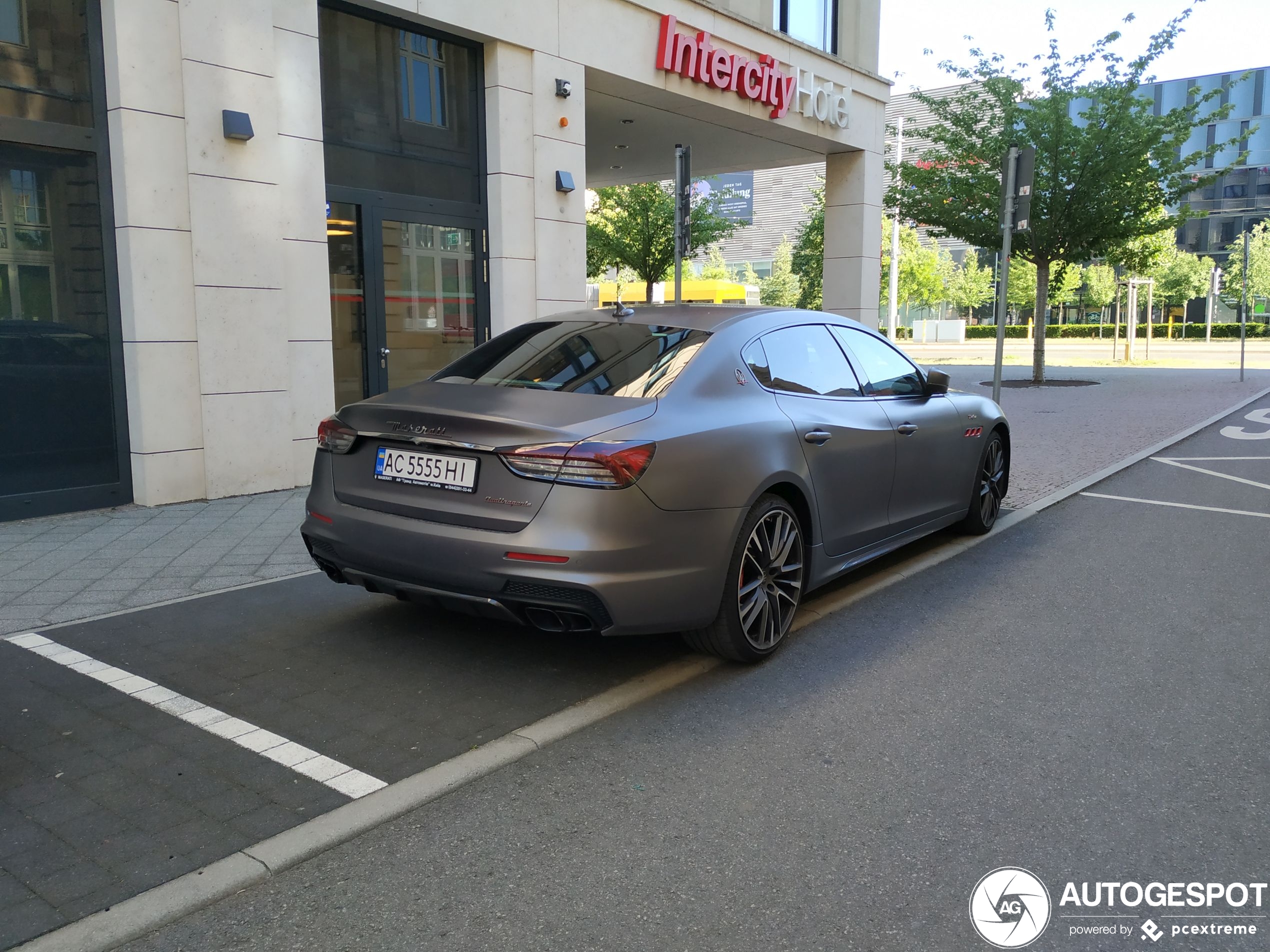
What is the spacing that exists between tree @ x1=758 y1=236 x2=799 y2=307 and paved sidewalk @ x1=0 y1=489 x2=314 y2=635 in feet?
200

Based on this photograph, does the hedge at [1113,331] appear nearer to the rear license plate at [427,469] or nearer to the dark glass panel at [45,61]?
the dark glass panel at [45,61]

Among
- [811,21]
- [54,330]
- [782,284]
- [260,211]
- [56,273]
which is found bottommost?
[54,330]

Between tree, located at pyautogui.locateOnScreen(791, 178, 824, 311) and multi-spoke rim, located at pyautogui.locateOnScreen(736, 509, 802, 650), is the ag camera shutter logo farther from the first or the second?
tree, located at pyautogui.locateOnScreen(791, 178, 824, 311)

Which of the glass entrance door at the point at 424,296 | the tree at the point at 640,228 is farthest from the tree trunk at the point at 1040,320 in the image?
the glass entrance door at the point at 424,296

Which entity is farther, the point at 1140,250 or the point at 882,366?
the point at 1140,250

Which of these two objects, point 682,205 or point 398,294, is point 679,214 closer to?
point 682,205

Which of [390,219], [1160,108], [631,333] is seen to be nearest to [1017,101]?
[390,219]

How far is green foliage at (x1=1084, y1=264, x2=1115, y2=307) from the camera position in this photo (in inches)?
2611

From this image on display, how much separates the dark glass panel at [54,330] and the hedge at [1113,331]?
59298 mm

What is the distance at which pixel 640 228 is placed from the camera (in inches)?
1109

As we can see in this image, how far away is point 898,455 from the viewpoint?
564cm

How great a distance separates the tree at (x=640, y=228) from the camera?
2783 centimetres

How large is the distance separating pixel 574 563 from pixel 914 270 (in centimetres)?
5628

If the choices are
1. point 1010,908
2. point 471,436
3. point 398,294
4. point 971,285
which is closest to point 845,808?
point 1010,908
